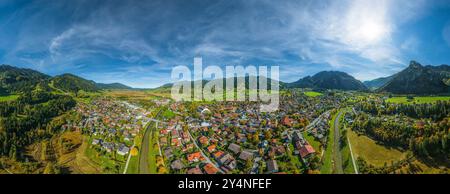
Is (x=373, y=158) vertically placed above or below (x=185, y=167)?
above

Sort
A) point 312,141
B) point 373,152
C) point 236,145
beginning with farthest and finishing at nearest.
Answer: point 236,145 → point 312,141 → point 373,152

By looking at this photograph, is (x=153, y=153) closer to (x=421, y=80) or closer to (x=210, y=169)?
(x=210, y=169)

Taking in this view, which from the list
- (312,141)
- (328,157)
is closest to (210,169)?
(328,157)

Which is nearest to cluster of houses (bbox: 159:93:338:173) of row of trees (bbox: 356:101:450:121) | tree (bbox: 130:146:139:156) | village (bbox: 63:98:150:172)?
tree (bbox: 130:146:139:156)

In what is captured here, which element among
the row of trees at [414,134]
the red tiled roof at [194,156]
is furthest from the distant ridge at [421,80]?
the red tiled roof at [194,156]

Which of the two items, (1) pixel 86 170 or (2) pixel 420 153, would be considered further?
(1) pixel 86 170

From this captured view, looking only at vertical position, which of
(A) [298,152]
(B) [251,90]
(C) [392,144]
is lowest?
(A) [298,152]

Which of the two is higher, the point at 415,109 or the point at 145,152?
the point at 415,109

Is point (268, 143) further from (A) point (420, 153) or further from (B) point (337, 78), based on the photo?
(B) point (337, 78)
